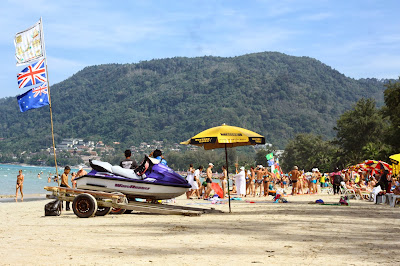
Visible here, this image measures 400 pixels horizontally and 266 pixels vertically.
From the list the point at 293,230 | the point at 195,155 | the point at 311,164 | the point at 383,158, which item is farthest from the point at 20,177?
the point at 195,155

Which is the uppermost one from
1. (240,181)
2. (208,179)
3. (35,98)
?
(35,98)

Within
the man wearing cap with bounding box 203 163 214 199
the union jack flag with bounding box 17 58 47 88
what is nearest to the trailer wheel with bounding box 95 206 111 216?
the union jack flag with bounding box 17 58 47 88

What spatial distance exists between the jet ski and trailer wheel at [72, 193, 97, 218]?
453 millimetres

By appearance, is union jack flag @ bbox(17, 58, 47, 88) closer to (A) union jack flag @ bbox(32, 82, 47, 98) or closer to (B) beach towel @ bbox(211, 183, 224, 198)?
(A) union jack flag @ bbox(32, 82, 47, 98)

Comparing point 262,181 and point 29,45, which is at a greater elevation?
point 29,45

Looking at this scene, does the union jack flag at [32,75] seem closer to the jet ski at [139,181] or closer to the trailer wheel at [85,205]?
the jet ski at [139,181]

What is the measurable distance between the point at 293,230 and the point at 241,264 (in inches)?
163

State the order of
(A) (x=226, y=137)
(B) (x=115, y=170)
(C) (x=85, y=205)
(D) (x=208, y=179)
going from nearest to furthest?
(C) (x=85, y=205), (B) (x=115, y=170), (A) (x=226, y=137), (D) (x=208, y=179)

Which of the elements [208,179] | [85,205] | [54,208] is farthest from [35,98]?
[208,179]

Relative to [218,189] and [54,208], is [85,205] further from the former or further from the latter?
[218,189]

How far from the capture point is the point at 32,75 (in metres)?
17.0

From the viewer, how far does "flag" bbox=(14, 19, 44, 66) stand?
17.3m

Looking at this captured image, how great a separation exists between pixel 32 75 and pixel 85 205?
5.44 meters

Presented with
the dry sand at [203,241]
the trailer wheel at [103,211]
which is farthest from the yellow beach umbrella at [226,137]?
the trailer wheel at [103,211]
